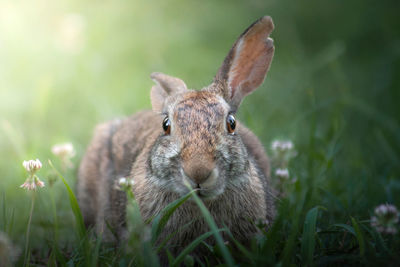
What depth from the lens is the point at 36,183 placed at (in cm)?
276

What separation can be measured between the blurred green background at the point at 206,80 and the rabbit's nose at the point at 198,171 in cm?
87

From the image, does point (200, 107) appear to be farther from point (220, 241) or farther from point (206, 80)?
point (206, 80)

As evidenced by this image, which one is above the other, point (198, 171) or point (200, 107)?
point (200, 107)

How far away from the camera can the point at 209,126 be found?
10.2 ft

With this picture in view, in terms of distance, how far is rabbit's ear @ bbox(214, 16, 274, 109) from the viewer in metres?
3.61

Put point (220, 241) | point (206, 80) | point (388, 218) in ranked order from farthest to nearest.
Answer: point (206, 80) → point (388, 218) → point (220, 241)

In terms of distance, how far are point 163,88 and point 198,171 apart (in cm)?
150

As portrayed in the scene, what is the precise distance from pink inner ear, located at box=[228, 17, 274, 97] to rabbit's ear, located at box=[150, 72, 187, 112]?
496 mm

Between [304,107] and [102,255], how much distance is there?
5276mm

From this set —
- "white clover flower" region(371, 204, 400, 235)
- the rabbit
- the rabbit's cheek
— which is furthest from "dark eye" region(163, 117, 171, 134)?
"white clover flower" region(371, 204, 400, 235)

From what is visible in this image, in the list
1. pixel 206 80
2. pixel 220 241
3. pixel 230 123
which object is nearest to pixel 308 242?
pixel 220 241

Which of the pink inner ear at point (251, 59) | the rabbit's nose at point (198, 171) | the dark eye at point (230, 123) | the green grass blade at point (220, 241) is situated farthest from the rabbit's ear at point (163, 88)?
the green grass blade at point (220, 241)

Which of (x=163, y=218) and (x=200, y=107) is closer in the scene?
(x=163, y=218)

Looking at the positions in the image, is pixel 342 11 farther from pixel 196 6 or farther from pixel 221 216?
pixel 221 216
